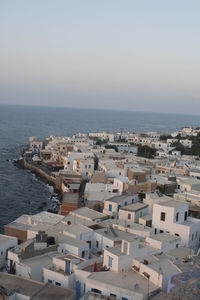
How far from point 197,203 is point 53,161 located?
2641cm

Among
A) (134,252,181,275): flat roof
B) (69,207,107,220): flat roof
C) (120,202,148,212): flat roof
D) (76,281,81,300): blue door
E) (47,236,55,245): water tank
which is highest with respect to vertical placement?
(134,252,181,275): flat roof

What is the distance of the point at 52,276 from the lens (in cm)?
1220

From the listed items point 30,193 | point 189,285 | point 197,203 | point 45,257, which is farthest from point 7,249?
point 30,193

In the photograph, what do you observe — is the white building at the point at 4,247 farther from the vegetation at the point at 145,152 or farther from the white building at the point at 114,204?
the vegetation at the point at 145,152

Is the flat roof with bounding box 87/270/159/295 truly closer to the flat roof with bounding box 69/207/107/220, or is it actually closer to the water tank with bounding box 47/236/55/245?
the water tank with bounding box 47/236/55/245

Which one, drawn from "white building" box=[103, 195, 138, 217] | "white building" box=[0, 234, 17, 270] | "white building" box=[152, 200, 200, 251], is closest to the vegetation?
"white building" box=[103, 195, 138, 217]

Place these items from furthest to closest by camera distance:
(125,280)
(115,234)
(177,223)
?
(177,223), (115,234), (125,280)

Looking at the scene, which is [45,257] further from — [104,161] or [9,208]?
[104,161]

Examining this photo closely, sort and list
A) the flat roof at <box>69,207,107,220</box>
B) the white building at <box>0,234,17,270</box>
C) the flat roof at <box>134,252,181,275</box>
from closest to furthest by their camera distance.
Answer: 1. the flat roof at <box>134,252,181,275</box>
2. the white building at <box>0,234,17,270</box>
3. the flat roof at <box>69,207,107,220</box>

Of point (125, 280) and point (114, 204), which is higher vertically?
point (114, 204)

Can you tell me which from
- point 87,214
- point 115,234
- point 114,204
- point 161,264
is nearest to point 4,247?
point 115,234

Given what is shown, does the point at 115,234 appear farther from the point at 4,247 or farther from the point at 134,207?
the point at 4,247

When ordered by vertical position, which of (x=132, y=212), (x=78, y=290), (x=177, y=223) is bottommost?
(x=78, y=290)

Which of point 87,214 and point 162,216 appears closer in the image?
point 162,216
